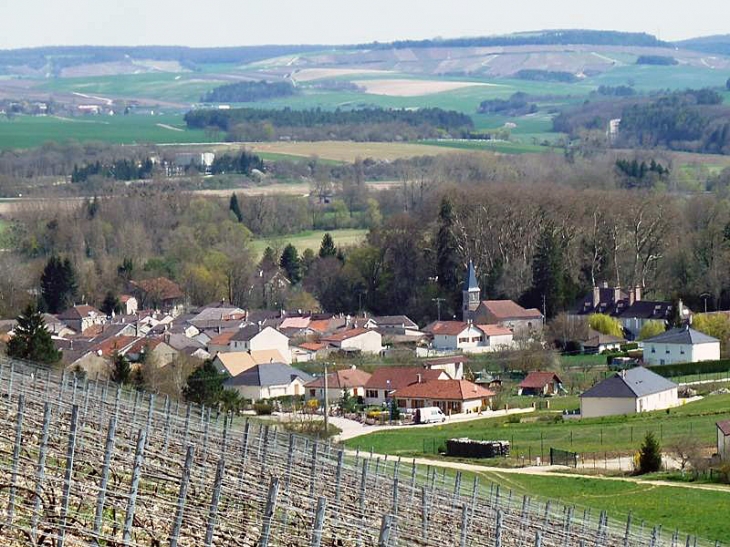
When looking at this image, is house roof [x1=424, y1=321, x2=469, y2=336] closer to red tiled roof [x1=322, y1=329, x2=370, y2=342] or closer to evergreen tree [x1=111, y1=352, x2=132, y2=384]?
red tiled roof [x1=322, y1=329, x2=370, y2=342]

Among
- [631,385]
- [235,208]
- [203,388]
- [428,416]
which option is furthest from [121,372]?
[235,208]

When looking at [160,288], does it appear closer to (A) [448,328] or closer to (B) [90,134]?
(A) [448,328]

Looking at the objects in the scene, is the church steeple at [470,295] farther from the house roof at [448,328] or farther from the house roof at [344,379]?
the house roof at [344,379]

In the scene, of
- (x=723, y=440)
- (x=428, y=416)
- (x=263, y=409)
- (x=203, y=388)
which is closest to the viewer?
(x=723, y=440)

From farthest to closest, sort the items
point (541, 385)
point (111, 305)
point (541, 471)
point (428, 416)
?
point (111, 305), point (541, 385), point (428, 416), point (541, 471)

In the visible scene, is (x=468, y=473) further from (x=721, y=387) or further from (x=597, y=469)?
(x=721, y=387)

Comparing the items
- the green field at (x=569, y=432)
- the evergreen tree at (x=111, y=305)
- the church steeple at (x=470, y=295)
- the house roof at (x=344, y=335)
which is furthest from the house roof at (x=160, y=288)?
the green field at (x=569, y=432)
